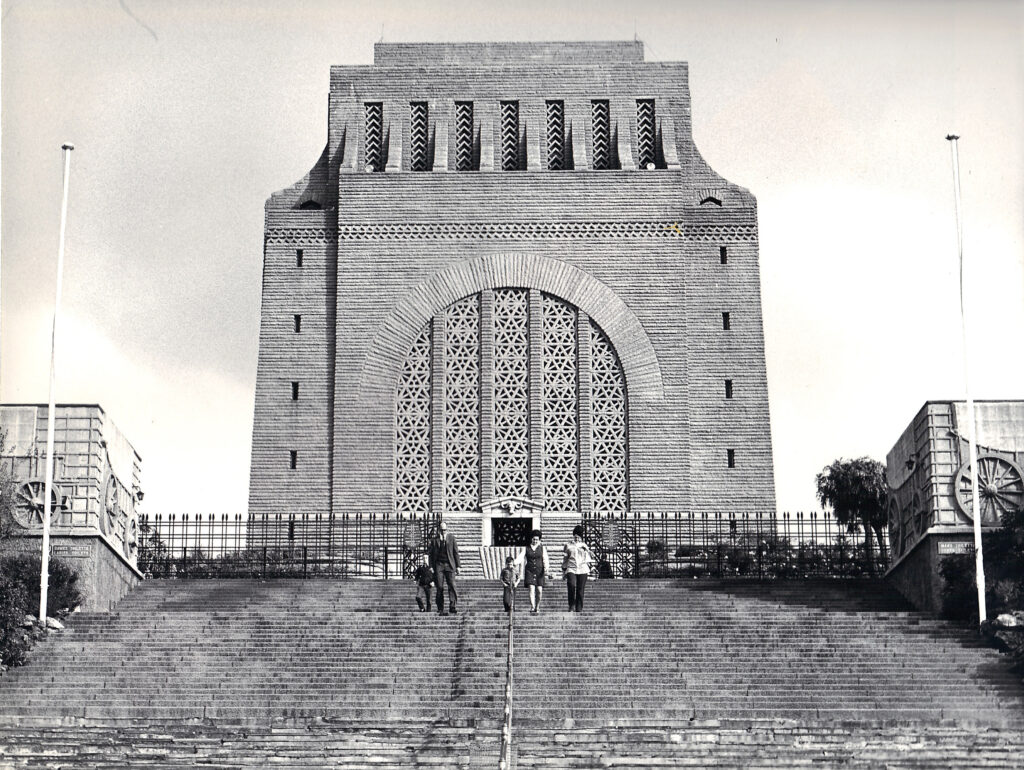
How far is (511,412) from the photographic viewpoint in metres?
42.9

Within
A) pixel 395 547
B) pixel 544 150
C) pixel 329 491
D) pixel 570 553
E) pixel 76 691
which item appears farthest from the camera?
pixel 544 150

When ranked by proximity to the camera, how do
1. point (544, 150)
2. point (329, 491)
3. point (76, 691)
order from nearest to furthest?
point (76, 691) < point (329, 491) < point (544, 150)

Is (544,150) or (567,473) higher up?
(544,150)

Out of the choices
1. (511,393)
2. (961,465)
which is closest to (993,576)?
(961,465)

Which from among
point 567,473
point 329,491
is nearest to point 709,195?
point 567,473

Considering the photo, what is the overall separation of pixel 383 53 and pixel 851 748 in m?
27.0

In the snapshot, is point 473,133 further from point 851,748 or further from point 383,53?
point 851,748

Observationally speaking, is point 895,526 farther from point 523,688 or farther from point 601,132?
point 601,132

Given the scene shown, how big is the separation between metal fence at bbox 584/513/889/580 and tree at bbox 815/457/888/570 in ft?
45.1

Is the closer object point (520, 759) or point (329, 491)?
point (520, 759)

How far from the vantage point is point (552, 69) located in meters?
45.9

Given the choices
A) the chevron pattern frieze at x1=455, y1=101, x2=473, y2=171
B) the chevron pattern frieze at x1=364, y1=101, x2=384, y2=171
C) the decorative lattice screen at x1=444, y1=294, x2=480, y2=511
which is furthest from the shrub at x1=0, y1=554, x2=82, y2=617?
the chevron pattern frieze at x1=455, y1=101, x2=473, y2=171

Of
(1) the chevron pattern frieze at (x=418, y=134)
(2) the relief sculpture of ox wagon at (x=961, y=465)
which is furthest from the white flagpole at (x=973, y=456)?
(1) the chevron pattern frieze at (x=418, y=134)

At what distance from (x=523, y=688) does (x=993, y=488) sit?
9.46 meters
